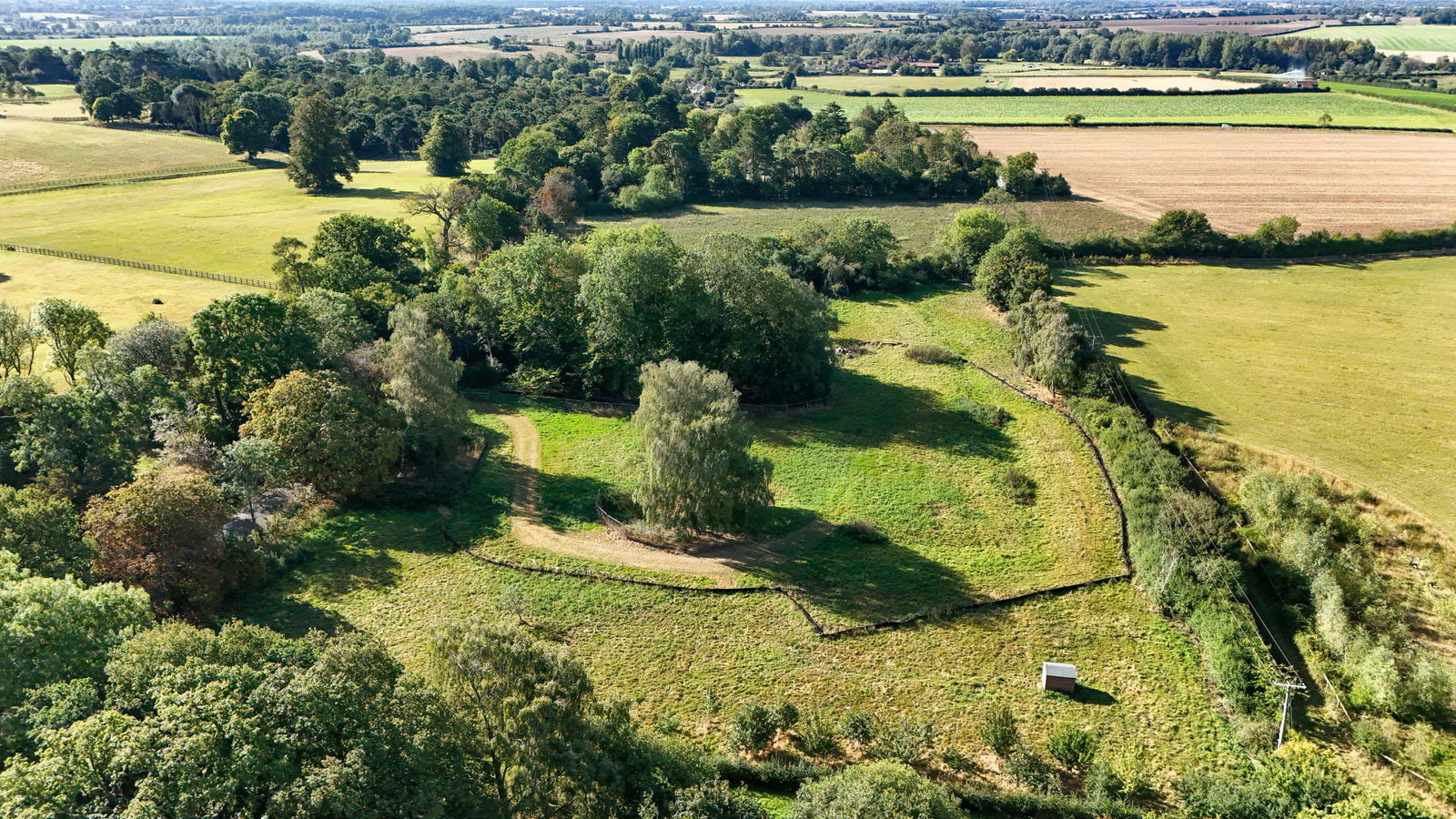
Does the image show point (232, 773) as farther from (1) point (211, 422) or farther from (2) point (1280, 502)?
(2) point (1280, 502)

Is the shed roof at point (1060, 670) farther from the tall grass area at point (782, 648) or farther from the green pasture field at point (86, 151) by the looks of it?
the green pasture field at point (86, 151)

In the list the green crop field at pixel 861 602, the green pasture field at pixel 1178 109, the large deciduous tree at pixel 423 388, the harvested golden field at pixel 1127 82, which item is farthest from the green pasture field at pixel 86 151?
the harvested golden field at pixel 1127 82

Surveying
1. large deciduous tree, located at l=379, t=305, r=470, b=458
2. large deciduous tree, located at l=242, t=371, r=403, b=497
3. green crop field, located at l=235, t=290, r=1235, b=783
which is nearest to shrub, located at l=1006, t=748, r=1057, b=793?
green crop field, located at l=235, t=290, r=1235, b=783

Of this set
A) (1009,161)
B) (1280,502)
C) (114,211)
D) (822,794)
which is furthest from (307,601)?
(1009,161)

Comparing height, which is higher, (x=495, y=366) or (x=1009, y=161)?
(x=1009, y=161)

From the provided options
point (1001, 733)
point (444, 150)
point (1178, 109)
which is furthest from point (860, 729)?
point (1178, 109)

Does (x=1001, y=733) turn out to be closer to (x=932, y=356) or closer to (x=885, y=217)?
(x=932, y=356)
